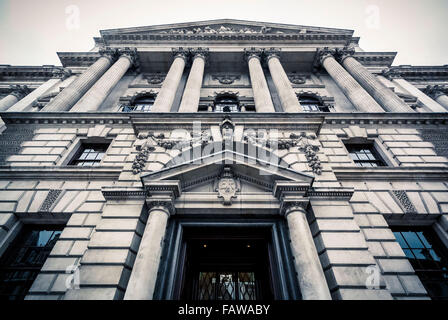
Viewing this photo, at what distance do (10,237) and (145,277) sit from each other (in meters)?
6.38

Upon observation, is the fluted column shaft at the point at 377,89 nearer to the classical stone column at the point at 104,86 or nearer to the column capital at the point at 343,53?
the column capital at the point at 343,53

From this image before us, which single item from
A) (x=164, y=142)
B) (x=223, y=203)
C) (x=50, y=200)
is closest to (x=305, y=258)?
(x=223, y=203)

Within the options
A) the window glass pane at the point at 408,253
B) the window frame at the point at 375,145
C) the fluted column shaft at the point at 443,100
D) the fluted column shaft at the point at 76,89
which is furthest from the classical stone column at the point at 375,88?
the fluted column shaft at the point at 76,89

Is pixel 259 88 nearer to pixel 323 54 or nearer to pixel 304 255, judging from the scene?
pixel 323 54

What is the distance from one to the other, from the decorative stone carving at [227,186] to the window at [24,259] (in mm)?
6697

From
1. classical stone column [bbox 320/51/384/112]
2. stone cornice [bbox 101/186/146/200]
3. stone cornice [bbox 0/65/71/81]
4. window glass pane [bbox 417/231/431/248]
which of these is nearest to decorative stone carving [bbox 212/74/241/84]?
classical stone column [bbox 320/51/384/112]

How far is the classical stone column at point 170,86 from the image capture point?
13.1 meters

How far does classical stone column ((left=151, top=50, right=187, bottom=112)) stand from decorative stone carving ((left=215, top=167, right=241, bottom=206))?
A: 21.6 feet

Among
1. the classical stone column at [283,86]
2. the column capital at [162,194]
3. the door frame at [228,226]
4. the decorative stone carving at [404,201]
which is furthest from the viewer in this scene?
the classical stone column at [283,86]

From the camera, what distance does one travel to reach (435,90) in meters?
19.4

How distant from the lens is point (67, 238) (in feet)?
24.1

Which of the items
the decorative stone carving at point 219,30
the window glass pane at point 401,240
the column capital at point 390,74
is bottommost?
the window glass pane at point 401,240
